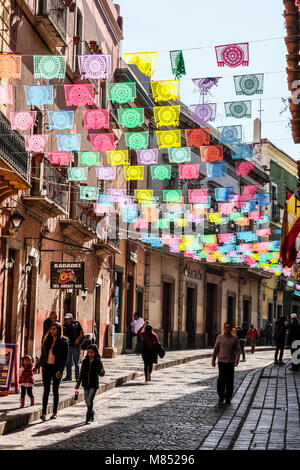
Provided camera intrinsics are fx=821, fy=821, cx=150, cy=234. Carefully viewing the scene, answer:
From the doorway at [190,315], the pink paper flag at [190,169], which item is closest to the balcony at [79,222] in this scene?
the pink paper flag at [190,169]

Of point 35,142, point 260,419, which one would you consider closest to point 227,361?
point 260,419

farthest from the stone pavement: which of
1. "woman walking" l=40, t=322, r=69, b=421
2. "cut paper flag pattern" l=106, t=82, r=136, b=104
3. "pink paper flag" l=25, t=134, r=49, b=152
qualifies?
"cut paper flag pattern" l=106, t=82, r=136, b=104

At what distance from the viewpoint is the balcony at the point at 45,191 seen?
18.8m

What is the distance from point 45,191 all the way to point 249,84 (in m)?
5.75

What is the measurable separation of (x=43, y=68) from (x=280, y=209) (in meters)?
37.2

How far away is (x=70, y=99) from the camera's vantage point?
18625mm

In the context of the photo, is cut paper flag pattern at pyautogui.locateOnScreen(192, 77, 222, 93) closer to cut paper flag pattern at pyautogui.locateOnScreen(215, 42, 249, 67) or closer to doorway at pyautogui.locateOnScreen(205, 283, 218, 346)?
cut paper flag pattern at pyautogui.locateOnScreen(215, 42, 249, 67)

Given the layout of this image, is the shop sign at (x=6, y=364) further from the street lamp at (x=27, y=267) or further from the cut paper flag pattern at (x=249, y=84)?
the cut paper flag pattern at (x=249, y=84)

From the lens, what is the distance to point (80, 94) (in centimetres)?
1831
